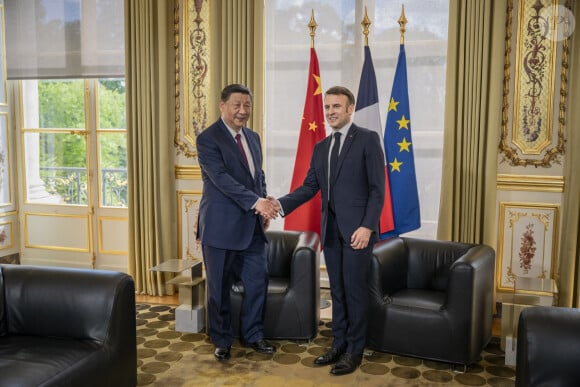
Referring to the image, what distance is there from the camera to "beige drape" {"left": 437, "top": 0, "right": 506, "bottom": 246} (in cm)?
387

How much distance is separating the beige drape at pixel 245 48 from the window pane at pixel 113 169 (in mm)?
1152

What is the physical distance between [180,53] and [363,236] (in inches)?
99.1

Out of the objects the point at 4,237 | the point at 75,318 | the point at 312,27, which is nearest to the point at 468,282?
the point at 75,318

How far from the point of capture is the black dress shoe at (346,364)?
2.96 metres

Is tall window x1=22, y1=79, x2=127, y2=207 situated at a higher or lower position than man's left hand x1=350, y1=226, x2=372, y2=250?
higher

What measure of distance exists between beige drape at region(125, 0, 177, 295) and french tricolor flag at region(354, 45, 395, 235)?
153 cm

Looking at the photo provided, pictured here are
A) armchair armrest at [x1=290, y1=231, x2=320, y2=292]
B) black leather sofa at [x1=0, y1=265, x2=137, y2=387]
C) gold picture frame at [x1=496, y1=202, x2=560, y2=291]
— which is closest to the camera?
black leather sofa at [x1=0, y1=265, x2=137, y2=387]

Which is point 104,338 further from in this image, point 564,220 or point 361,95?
point 564,220

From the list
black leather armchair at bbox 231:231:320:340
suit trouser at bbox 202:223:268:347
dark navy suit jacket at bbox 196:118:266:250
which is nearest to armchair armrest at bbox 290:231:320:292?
black leather armchair at bbox 231:231:320:340

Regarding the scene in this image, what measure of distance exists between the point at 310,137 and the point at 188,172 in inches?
41.8

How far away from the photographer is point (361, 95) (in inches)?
160

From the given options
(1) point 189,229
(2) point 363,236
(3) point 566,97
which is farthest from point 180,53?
(3) point 566,97

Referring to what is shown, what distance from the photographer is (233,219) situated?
10.2 ft

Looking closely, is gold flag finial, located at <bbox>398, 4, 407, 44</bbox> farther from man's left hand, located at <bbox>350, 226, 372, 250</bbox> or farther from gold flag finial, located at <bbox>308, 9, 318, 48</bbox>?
man's left hand, located at <bbox>350, 226, 372, 250</bbox>
